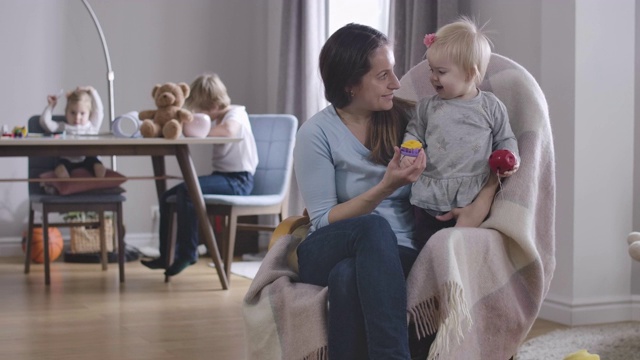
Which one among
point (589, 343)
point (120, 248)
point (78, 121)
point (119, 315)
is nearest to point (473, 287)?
point (589, 343)

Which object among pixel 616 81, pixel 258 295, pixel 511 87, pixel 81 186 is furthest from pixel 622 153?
pixel 81 186

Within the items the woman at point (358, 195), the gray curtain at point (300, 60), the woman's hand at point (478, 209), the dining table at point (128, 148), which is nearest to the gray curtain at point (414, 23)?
the dining table at point (128, 148)

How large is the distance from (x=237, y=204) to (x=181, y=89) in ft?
1.93

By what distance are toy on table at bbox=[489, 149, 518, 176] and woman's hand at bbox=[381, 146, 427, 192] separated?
0.49ft

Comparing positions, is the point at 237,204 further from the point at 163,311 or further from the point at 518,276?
the point at 518,276

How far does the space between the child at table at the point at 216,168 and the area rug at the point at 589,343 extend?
1.94 metres

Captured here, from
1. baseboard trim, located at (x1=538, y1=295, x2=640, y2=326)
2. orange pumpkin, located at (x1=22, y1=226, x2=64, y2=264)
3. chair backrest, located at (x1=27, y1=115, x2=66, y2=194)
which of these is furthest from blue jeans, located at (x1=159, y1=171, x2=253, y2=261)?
baseboard trim, located at (x1=538, y1=295, x2=640, y2=326)

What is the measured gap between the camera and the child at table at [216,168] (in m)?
4.51

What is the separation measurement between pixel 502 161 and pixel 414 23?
1956 mm

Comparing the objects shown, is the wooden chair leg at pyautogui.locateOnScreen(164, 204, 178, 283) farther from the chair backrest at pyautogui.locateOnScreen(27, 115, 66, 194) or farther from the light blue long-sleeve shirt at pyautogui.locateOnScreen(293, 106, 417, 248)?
the light blue long-sleeve shirt at pyautogui.locateOnScreen(293, 106, 417, 248)

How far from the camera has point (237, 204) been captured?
4445 mm

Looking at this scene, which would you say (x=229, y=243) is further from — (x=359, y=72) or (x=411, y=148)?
(x=411, y=148)

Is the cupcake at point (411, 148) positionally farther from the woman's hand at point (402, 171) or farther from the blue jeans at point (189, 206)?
the blue jeans at point (189, 206)

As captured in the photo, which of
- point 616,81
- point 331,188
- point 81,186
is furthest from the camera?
point 81,186
